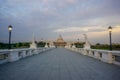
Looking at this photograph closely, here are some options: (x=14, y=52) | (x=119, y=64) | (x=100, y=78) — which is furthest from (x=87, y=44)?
(x=100, y=78)

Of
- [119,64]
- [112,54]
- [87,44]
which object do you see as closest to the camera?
[119,64]

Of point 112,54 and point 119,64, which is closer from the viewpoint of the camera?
point 119,64

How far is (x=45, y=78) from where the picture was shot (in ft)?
27.8

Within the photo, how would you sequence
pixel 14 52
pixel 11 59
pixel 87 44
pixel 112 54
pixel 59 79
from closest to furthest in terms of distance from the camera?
pixel 59 79
pixel 112 54
pixel 11 59
pixel 14 52
pixel 87 44

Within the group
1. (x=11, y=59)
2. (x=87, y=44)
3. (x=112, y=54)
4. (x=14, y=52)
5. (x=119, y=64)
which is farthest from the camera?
(x=87, y=44)

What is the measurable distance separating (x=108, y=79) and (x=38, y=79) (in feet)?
9.76

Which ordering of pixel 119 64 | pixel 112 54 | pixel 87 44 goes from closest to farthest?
pixel 119 64 < pixel 112 54 < pixel 87 44

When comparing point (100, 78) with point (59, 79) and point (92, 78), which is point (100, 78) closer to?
point (92, 78)

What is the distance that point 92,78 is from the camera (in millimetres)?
8539

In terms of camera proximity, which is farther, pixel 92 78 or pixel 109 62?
pixel 109 62

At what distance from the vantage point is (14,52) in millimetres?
18516

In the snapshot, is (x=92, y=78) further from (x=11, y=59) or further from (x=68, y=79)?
(x=11, y=59)

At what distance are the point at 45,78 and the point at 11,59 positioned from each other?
30.6ft

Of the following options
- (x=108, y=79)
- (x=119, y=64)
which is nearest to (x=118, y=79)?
(x=108, y=79)
